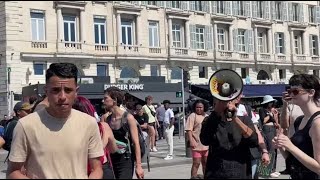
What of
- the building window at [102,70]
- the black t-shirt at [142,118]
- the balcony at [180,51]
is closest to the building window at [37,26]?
the building window at [102,70]

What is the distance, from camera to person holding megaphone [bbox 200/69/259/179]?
4598mm

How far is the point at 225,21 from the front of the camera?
44.7 metres

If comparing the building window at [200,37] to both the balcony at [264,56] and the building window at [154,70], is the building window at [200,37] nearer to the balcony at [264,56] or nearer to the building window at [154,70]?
the building window at [154,70]

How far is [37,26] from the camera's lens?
35.0 m

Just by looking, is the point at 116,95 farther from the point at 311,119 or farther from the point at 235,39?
the point at 235,39

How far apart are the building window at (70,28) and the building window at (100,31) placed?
1.63 m

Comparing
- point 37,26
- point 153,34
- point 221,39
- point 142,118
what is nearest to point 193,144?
point 142,118

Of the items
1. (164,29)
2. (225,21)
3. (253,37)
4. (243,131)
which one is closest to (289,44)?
(253,37)

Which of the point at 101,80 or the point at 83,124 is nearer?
the point at 83,124

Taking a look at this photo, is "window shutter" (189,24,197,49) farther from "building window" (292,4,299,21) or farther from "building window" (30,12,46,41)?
"building window" (30,12,46,41)

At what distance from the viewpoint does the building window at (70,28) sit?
119 ft

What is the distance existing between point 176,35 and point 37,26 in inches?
450

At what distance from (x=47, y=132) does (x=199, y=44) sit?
4054 centimetres

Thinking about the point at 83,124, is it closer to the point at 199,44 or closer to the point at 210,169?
the point at 210,169
